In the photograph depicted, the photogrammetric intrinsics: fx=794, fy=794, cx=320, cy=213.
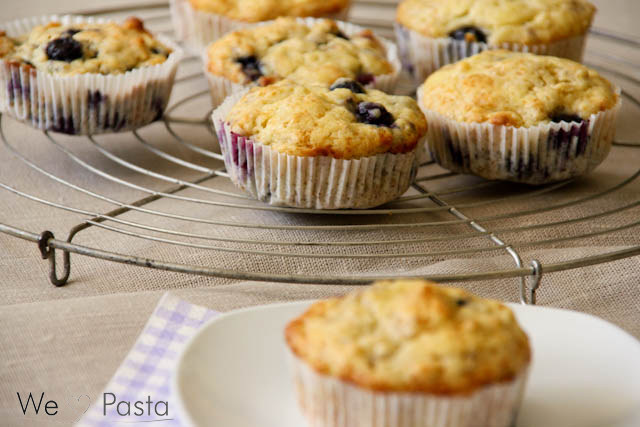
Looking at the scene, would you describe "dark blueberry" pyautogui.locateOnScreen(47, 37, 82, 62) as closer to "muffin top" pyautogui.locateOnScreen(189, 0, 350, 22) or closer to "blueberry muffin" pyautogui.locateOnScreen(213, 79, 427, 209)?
"blueberry muffin" pyautogui.locateOnScreen(213, 79, 427, 209)

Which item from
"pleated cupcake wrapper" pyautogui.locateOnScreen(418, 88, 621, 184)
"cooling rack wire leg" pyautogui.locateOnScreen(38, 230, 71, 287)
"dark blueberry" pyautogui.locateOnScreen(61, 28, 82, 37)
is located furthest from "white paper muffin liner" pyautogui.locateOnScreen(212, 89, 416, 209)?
"dark blueberry" pyautogui.locateOnScreen(61, 28, 82, 37)

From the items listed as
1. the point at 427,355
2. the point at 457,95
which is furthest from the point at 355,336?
the point at 457,95

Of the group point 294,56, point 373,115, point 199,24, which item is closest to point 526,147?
point 373,115

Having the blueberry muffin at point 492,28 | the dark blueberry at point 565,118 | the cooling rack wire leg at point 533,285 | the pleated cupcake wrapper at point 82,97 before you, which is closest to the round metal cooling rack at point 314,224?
the cooling rack wire leg at point 533,285

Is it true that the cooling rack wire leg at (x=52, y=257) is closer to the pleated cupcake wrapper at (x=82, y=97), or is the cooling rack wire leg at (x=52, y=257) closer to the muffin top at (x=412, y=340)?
the pleated cupcake wrapper at (x=82, y=97)

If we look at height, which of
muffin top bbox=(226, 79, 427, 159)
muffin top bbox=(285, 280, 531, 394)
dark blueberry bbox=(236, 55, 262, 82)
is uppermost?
muffin top bbox=(285, 280, 531, 394)

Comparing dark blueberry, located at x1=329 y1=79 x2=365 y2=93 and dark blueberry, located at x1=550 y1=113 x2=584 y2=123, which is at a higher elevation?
dark blueberry, located at x1=329 y1=79 x2=365 y2=93

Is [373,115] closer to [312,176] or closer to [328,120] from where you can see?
[328,120]

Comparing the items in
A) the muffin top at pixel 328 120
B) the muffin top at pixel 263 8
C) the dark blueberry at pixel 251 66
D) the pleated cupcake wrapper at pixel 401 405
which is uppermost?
the pleated cupcake wrapper at pixel 401 405
